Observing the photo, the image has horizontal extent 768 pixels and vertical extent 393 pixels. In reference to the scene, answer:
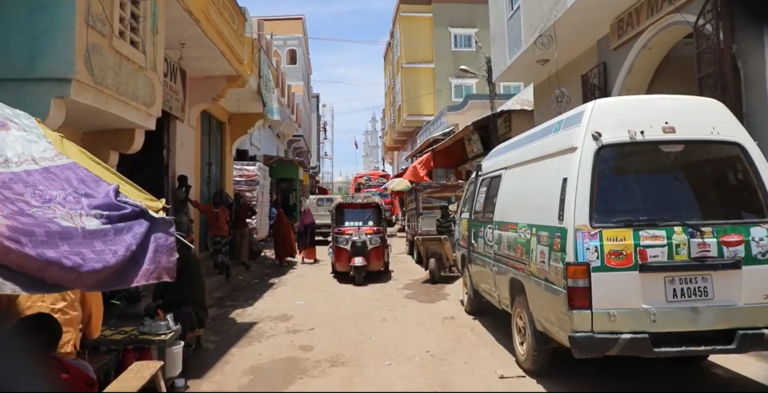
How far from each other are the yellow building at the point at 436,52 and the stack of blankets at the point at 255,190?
23.0 meters

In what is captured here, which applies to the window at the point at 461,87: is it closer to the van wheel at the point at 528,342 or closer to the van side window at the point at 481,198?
the van side window at the point at 481,198

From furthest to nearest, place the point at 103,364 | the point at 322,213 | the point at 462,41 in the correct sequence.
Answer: the point at 462,41
the point at 322,213
the point at 103,364

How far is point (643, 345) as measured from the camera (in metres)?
3.50

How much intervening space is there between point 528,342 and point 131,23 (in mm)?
6084

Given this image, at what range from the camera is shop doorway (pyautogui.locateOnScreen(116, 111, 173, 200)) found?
9758 mm

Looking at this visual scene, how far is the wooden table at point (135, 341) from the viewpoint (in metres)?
4.23

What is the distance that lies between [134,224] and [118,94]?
305cm

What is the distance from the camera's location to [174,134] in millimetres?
9984

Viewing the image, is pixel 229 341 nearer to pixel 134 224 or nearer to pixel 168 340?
pixel 168 340

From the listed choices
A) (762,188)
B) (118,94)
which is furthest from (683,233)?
(118,94)

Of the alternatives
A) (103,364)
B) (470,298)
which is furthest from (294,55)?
(103,364)

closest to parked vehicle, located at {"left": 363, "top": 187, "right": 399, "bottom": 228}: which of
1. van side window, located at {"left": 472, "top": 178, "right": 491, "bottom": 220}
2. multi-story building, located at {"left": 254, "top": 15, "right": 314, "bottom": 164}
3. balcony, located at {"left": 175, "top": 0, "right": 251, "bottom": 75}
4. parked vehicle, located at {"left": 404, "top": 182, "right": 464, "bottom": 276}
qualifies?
multi-story building, located at {"left": 254, "top": 15, "right": 314, "bottom": 164}

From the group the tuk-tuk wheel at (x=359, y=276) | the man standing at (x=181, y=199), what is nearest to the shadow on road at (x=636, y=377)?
the tuk-tuk wheel at (x=359, y=276)

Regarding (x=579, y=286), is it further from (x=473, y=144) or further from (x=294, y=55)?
(x=294, y=55)
